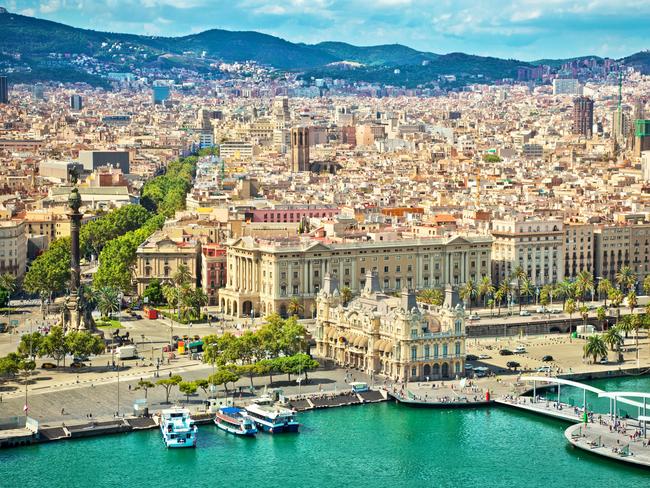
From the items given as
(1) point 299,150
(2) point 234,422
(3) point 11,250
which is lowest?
(2) point 234,422

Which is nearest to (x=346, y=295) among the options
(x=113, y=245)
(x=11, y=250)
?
(x=113, y=245)

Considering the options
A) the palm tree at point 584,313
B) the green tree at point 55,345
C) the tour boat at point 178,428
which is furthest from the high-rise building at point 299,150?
the tour boat at point 178,428

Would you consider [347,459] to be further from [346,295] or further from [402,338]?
[346,295]

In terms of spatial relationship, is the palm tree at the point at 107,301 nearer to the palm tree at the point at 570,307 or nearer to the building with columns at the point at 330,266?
the building with columns at the point at 330,266

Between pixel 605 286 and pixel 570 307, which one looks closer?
pixel 570 307

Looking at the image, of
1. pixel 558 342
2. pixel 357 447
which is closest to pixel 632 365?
pixel 558 342

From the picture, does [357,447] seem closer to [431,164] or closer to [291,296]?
[291,296]

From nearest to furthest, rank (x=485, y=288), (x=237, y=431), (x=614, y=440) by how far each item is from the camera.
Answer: (x=614, y=440), (x=237, y=431), (x=485, y=288)
